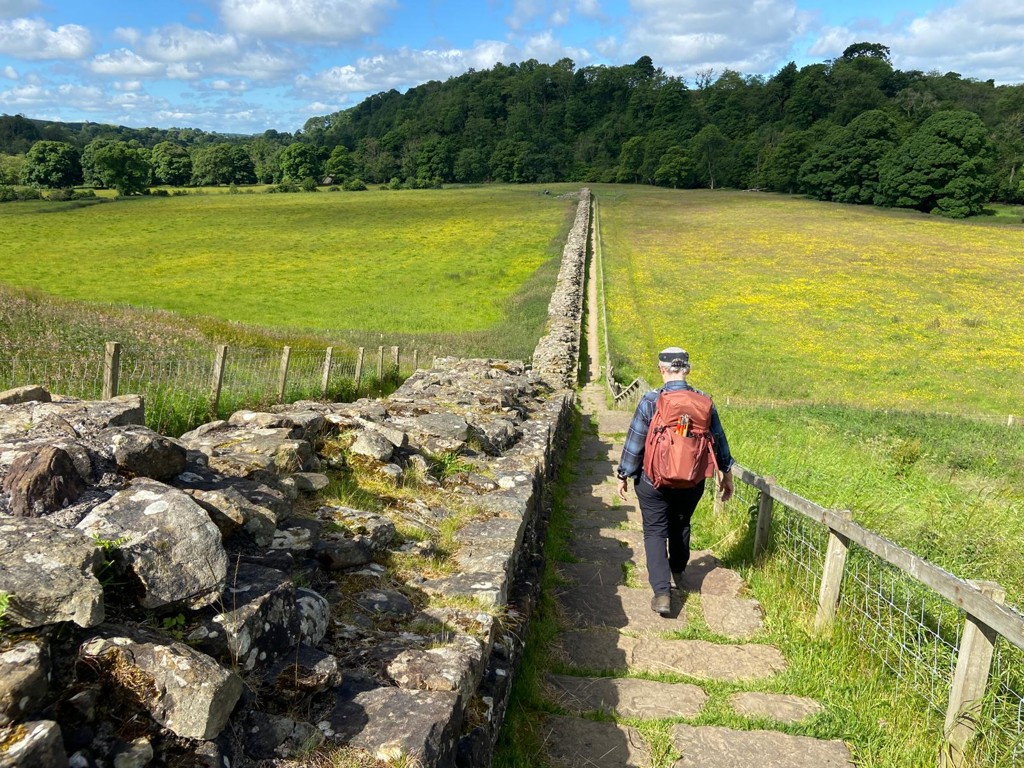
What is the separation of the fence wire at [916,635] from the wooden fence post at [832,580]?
10cm

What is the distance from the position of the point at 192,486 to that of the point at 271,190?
344 ft

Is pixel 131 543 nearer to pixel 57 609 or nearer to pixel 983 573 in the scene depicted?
pixel 57 609

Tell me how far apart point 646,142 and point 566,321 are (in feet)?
319

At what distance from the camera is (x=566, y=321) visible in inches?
1136

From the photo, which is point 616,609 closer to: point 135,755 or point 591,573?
point 591,573

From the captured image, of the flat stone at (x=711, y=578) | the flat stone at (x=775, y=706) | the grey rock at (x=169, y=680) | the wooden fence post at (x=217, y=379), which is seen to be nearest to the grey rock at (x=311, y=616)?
the grey rock at (x=169, y=680)

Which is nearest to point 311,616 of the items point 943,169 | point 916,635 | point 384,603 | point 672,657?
point 384,603

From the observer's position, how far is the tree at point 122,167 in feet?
282

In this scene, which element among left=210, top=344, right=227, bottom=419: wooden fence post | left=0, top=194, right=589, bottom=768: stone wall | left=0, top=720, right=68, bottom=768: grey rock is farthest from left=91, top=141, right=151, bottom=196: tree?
left=0, top=720, right=68, bottom=768: grey rock

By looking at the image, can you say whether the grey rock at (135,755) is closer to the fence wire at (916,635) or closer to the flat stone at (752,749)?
the flat stone at (752,749)

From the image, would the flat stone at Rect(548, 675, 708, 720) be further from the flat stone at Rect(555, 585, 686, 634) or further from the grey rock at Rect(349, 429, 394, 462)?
the grey rock at Rect(349, 429, 394, 462)

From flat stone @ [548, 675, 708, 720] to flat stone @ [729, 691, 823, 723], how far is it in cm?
22

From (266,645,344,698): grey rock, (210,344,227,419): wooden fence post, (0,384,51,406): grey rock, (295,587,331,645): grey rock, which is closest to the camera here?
(266,645,344,698): grey rock

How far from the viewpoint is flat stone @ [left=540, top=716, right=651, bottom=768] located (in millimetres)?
3865
